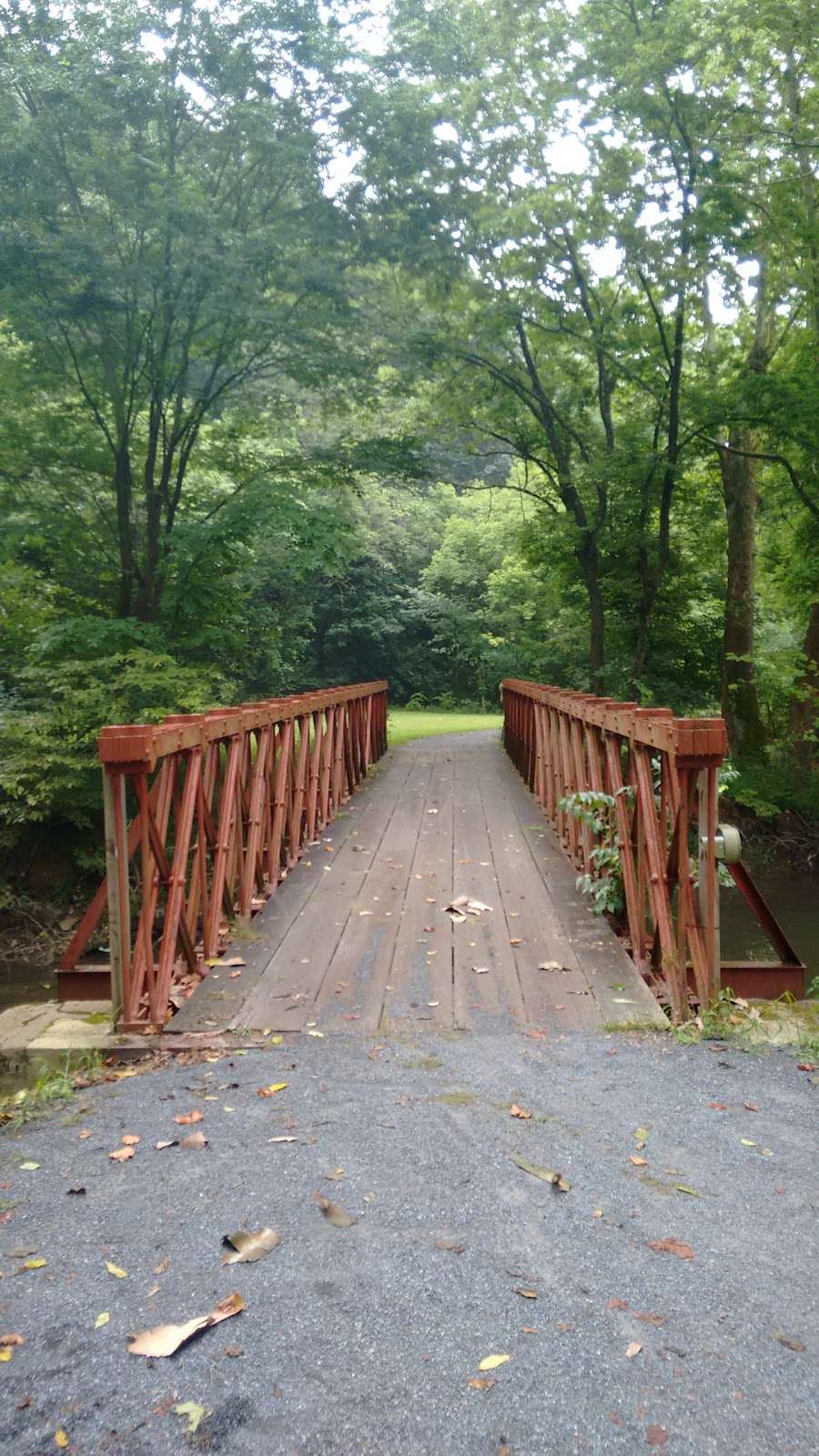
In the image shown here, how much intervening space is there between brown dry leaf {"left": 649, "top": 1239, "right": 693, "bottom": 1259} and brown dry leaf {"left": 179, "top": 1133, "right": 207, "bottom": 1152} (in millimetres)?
1203

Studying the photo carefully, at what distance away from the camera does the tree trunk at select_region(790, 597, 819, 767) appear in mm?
13391

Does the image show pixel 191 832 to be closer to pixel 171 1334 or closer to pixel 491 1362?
pixel 171 1334

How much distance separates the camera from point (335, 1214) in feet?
7.68

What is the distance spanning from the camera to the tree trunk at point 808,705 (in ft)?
43.9

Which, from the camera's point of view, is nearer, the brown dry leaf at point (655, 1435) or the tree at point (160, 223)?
the brown dry leaf at point (655, 1435)

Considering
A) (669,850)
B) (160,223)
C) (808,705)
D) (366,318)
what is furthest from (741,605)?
(669,850)

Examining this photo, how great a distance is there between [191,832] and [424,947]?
1.58 m

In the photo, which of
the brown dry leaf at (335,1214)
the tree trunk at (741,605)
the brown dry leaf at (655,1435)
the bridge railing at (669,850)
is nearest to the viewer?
the brown dry leaf at (655,1435)

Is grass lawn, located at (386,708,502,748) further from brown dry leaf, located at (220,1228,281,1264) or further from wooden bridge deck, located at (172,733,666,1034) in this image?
brown dry leaf, located at (220,1228,281,1264)

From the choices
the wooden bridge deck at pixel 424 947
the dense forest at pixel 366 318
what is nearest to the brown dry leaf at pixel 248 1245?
the wooden bridge deck at pixel 424 947

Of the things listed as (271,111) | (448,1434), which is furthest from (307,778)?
(271,111)

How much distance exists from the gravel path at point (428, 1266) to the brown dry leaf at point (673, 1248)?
1cm

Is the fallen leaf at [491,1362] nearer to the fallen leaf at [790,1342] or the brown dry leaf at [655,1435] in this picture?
the brown dry leaf at [655,1435]

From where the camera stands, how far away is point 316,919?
207 inches
